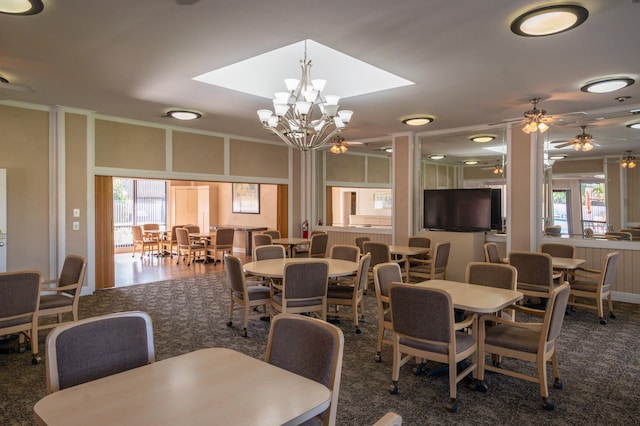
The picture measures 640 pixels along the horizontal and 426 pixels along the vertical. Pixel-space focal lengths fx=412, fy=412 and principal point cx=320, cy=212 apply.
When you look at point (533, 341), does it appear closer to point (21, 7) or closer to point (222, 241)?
point (21, 7)

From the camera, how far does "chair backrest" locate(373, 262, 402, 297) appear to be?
3562 mm

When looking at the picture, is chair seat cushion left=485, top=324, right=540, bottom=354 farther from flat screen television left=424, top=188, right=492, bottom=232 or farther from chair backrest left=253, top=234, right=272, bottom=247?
chair backrest left=253, top=234, right=272, bottom=247

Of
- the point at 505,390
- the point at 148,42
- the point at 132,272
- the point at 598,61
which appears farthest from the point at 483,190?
the point at 132,272

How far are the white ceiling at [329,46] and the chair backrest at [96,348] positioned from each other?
227 cm

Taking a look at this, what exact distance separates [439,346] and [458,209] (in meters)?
5.20

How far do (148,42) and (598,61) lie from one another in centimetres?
432

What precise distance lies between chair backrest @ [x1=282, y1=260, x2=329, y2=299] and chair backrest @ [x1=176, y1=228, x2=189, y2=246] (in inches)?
246

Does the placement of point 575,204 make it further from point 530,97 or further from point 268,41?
point 268,41

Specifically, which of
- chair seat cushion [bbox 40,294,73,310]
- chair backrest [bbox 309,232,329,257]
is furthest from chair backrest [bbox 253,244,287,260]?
chair seat cushion [bbox 40,294,73,310]

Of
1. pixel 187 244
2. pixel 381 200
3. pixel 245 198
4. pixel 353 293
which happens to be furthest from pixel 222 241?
pixel 353 293

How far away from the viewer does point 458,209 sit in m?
7.66

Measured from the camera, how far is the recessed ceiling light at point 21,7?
2938 millimetres

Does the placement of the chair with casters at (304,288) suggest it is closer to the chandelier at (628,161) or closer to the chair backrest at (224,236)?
the chair backrest at (224,236)

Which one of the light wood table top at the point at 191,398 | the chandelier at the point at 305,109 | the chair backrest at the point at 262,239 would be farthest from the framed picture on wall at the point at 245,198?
the light wood table top at the point at 191,398
